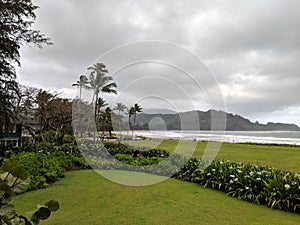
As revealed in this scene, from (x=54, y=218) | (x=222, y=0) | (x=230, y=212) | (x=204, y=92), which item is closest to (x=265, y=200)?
(x=230, y=212)

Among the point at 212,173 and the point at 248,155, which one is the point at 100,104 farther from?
the point at 212,173

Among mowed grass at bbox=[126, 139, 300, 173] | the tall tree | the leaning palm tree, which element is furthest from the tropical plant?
the leaning palm tree

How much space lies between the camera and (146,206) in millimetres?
5340

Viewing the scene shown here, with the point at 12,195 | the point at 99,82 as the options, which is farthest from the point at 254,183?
the point at 99,82

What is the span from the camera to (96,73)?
18.4 meters

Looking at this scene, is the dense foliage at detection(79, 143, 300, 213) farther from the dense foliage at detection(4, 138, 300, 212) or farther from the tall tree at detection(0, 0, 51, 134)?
Answer: the tall tree at detection(0, 0, 51, 134)

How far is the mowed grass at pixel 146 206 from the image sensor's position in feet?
15.2

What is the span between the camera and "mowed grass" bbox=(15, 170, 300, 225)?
463 cm

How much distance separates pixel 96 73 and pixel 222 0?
11430 mm

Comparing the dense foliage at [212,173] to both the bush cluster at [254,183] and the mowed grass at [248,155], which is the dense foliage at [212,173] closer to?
the bush cluster at [254,183]

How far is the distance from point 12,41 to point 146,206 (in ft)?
34.1

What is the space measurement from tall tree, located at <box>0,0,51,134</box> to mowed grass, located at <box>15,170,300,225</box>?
7202 mm

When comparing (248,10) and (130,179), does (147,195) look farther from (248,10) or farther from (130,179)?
(248,10)

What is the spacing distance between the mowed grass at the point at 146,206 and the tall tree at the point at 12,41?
720cm
